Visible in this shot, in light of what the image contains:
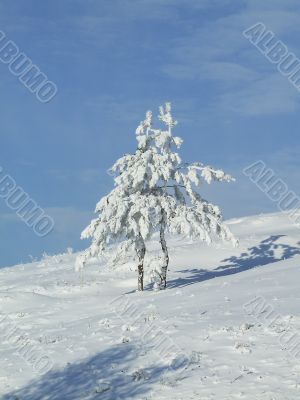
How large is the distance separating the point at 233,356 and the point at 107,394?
122 inches

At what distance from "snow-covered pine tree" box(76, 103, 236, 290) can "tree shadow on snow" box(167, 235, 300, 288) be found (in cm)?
439

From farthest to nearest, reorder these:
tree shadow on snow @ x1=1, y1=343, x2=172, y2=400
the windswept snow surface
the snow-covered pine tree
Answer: the snow-covered pine tree → tree shadow on snow @ x1=1, y1=343, x2=172, y2=400 → the windswept snow surface

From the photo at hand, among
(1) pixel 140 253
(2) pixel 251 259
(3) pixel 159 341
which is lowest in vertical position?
(3) pixel 159 341

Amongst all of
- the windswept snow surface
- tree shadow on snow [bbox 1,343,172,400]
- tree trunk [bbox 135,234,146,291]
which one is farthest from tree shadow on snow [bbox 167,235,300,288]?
tree shadow on snow [bbox 1,343,172,400]

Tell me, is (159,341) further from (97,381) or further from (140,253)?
(140,253)

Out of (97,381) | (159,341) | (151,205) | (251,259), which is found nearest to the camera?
(97,381)

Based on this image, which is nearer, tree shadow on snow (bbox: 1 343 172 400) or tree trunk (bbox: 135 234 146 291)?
tree shadow on snow (bbox: 1 343 172 400)

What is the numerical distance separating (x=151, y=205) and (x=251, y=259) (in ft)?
37.2

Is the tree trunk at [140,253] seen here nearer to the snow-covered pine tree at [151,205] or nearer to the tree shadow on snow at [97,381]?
the snow-covered pine tree at [151,205]

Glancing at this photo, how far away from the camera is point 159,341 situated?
1631 centimetres

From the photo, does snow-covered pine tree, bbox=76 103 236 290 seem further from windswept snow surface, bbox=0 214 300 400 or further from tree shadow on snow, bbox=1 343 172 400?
tree shadow on snow, bbox=1 343 172 400

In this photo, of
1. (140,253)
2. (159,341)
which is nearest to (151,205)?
(140,253)

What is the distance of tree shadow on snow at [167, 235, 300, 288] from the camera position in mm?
32781

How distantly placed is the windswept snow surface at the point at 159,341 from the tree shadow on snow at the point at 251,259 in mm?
2209
